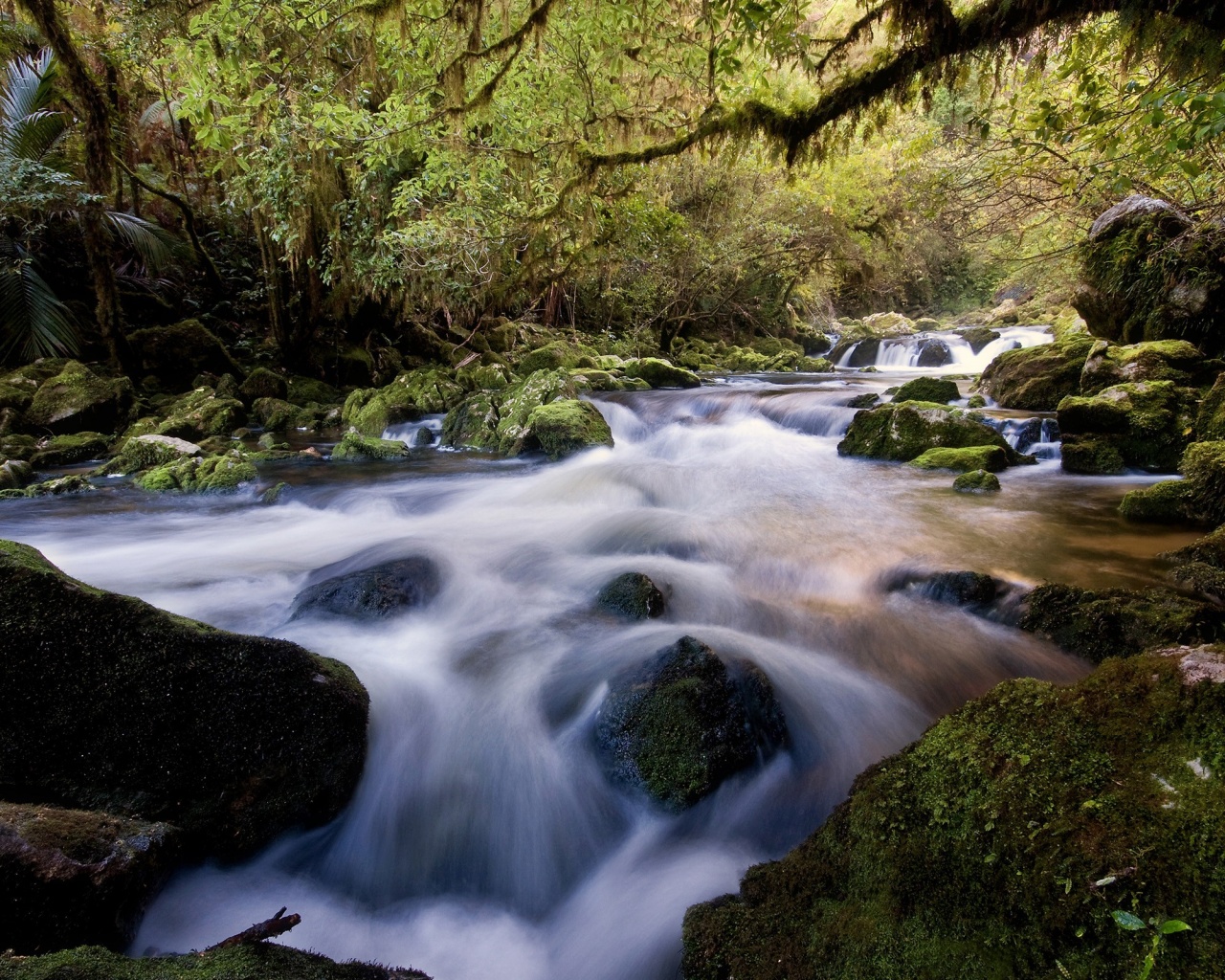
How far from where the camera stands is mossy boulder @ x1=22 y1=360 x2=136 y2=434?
9.65 meters

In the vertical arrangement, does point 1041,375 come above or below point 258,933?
above

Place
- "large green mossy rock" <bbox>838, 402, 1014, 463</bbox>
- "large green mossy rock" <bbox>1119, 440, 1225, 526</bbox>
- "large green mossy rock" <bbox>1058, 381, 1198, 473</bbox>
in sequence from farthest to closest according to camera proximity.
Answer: "large green mossy rock" <bbox>838, 402, 1014, 463</bbox>
"large green mossy rock" <bbox>1058, 381, 1198, 473</bbox>
"large green mossy rock" <bbox>1119, 440, 1225, 526</bbox>

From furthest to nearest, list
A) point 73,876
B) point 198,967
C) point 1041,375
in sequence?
point 1041,375, point 73,876, point 198,967

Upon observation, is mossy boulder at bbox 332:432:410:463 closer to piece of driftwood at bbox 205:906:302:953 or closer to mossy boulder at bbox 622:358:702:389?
mossy boulder at bbox 622:358:702:389

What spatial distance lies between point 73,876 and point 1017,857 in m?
2.66

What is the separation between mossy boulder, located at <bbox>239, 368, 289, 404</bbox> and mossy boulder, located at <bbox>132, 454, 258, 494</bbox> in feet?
14.9

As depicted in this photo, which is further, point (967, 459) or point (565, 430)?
point (565, 430)

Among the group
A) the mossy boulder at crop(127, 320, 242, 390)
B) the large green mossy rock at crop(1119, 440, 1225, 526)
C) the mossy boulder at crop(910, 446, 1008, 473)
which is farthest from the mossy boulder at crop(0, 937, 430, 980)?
the mossy boulder at crop(127, 320, 242, 390)

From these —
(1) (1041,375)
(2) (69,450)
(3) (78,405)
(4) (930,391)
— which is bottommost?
(4) (930,391)

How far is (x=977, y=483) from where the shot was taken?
7023 mm

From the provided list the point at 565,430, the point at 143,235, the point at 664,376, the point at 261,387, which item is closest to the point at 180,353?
the point at 261,387

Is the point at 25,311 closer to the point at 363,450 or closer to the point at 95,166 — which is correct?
the point at 95,166

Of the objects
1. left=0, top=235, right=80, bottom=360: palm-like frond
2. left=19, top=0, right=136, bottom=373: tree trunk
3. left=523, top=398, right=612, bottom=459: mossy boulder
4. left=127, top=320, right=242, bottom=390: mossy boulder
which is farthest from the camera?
left=127, top=320, right=242, bottom=390: mossy boulder

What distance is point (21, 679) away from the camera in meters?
2.38
